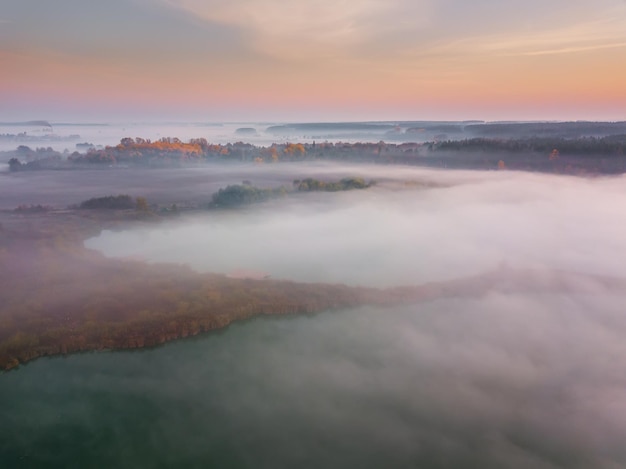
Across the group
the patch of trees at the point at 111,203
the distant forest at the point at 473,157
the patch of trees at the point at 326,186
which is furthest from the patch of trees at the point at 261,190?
the distant forest at the point at 473,157

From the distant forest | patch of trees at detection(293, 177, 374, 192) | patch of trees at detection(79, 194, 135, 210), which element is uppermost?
the distant forest

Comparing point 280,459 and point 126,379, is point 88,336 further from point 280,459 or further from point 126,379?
point 280,459

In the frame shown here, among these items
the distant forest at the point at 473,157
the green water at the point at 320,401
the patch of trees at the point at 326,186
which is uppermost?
the distant forest at the point at 473,157

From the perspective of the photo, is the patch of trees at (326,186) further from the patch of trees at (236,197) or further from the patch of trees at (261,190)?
the patch of trees at (236,197)

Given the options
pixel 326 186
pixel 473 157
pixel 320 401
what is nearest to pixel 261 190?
pixel 326 186

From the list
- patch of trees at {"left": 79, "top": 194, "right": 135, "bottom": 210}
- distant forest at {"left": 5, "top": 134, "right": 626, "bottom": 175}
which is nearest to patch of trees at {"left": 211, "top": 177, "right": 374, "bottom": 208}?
patch of trees at {"left": 79, "top": 194, "right": 135, "bottom": 210}

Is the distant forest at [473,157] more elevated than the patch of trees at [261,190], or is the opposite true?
the distant forest at [473,157]

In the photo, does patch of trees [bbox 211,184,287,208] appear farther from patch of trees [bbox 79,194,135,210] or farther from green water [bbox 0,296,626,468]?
green water [bbox 0,296,626,468]

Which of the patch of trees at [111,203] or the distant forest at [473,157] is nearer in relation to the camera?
the patch of trees at [111,203]

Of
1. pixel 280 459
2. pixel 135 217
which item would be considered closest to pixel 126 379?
pixel 280 459
